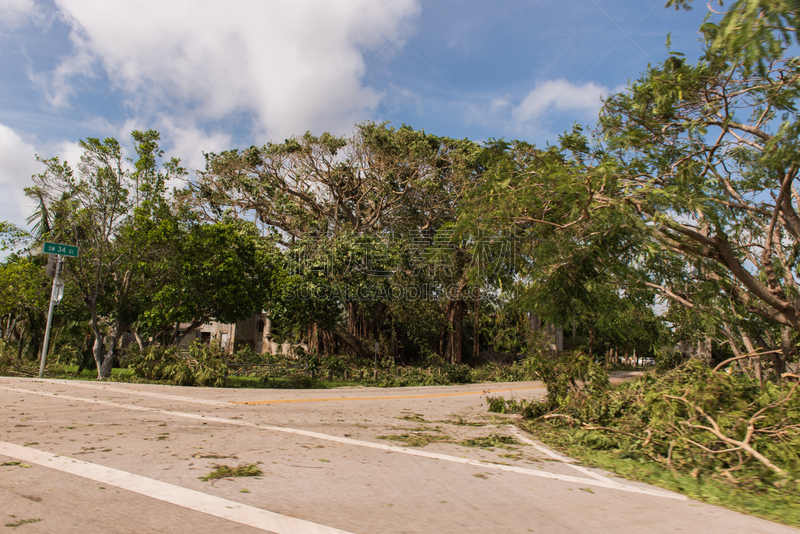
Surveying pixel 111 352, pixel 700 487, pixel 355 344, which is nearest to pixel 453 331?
pixel 355 344

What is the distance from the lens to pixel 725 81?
10.2 metres

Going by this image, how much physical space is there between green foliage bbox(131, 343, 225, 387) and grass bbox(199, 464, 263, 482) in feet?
45.3

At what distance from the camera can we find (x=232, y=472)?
16.4 ft

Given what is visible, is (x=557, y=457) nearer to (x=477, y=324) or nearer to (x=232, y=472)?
(x=232, y=472)

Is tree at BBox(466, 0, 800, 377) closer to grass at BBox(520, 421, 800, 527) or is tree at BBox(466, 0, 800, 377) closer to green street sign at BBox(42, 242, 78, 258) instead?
grass at BBox(520, 421, 800, 527)

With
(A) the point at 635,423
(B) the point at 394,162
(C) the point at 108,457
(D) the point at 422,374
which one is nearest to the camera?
(C) the point at 108,457

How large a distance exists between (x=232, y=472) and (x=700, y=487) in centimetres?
506

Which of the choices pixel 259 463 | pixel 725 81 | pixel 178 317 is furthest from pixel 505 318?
pixel 259 463

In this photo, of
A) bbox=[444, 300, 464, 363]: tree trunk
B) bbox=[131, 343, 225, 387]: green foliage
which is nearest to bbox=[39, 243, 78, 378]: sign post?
bbox=[131, 343, 225, 387]: green foliage

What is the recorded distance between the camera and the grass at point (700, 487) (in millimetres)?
4727

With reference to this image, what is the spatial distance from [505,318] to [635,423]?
22.6m

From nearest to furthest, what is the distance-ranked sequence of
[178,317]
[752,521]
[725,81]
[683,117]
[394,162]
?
[752,521] < [725,81] < [683,117] < [178,317] < [394,162]

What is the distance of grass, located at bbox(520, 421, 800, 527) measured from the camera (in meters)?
4.73

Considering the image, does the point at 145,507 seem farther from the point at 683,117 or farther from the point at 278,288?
the point at 278,288
